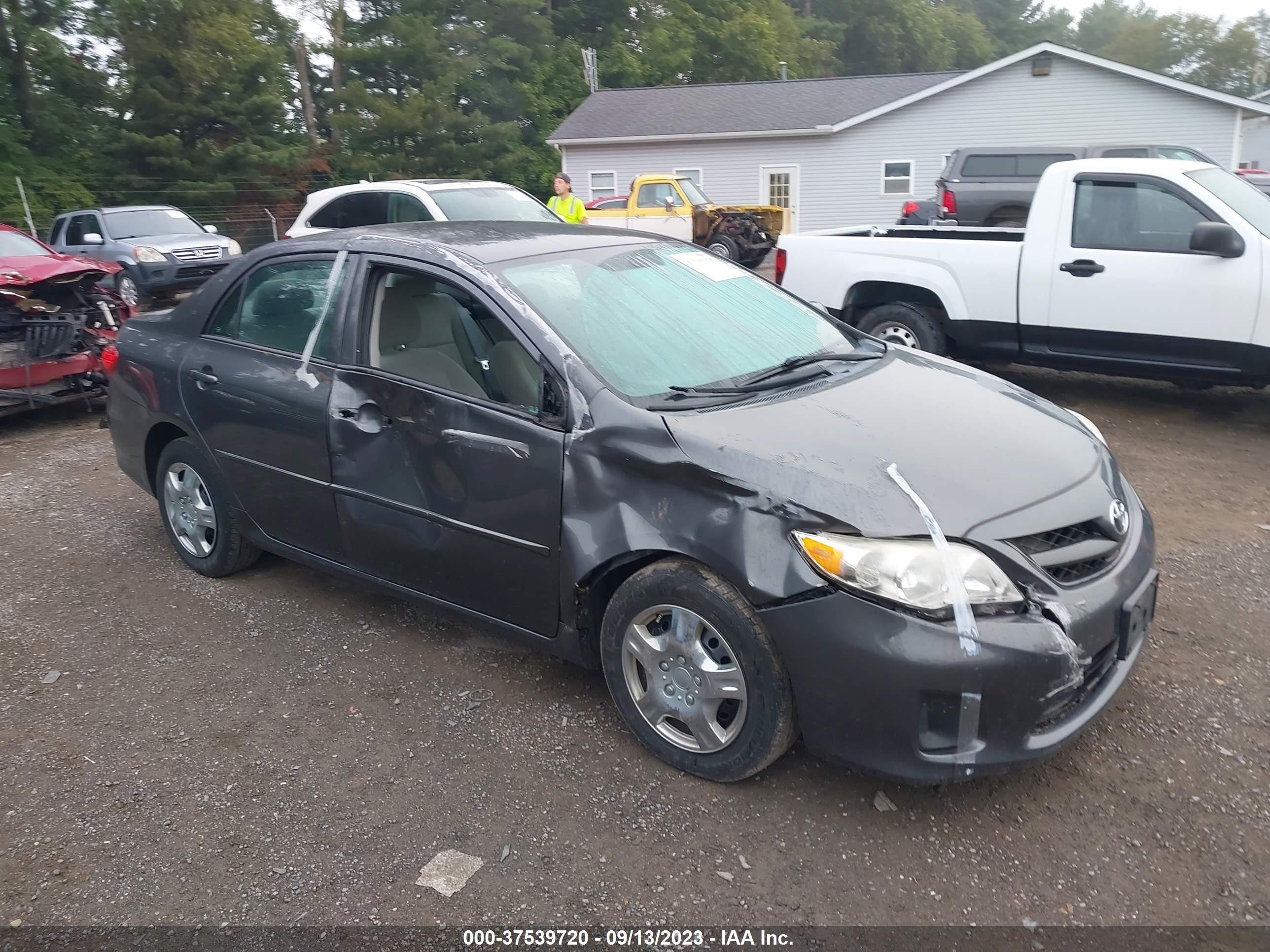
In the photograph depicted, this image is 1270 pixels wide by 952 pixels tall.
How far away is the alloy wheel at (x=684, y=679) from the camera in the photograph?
3094mm

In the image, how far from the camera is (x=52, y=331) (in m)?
8.03

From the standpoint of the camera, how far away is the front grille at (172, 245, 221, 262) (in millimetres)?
15648

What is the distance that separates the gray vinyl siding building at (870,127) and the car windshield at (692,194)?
8075 millimetres

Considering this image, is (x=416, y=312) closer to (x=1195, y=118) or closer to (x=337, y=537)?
(x=337, y=537)

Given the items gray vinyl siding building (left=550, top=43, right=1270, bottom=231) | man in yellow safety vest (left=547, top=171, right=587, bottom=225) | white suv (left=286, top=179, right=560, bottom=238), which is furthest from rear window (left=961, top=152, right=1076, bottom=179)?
white suv (left=286, top=179, right=560, bottom=238)

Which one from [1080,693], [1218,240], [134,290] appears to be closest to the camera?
[1080,693]

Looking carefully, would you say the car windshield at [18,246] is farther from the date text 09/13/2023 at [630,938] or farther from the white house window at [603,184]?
the white house window at [603,184]

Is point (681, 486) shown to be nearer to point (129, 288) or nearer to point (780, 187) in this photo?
point (129, 288)

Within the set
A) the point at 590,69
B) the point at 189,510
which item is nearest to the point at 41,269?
the point at 189,510

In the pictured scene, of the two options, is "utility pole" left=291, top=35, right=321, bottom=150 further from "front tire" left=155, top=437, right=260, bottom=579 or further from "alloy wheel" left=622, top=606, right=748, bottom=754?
"alloy wheel" left=622, top=606, right=748, bottom=754

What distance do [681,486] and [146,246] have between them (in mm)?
15052

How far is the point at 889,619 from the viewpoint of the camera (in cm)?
278

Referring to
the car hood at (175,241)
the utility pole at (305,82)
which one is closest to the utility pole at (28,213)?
the car hood at (175,241)

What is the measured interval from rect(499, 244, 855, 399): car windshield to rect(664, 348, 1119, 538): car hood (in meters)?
0.31
